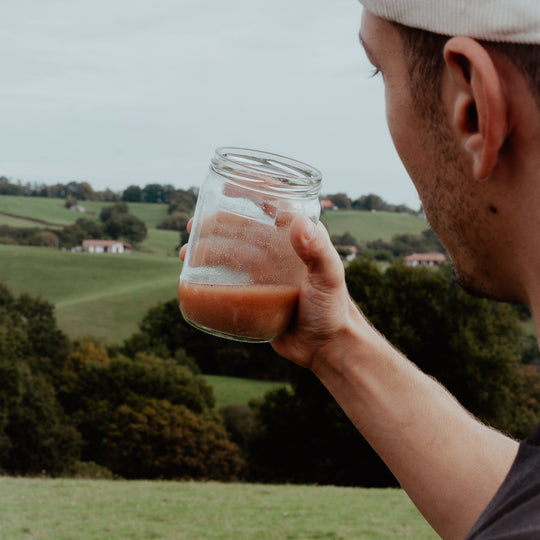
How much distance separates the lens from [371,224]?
6888 centimetres

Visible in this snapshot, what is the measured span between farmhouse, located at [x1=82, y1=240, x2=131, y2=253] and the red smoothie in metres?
67.3

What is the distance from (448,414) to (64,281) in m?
60.4

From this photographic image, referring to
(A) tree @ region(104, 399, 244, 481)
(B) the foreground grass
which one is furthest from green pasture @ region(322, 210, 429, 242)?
(B) the foreground grass

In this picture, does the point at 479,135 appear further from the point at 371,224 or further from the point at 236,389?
the point at 371,224

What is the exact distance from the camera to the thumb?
1.86 m

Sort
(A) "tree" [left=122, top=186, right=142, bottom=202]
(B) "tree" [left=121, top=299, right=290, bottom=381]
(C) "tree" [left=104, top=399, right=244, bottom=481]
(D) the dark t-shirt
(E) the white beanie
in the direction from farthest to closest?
(A) "tree" [left=122, top=186, right=142, bottom=202], (B) "tree" [left=121, top=299, right=290, bottom=381], (C) "tree" [left=104, top=399, right=244, bottom=481], (E) the white beanie, (D) the dark t-shirt

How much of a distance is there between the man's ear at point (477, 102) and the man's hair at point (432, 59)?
0.10 feet

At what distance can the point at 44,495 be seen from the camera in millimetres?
12578

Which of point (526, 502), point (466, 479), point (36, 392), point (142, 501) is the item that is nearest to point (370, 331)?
point (466, 479)

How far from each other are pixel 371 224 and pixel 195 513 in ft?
194

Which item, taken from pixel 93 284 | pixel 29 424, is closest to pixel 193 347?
pixel 93 284

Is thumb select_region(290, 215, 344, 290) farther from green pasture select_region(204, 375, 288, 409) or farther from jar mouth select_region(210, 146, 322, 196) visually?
green pasture select_region(204, 375, 288, 409)

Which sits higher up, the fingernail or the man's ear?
the man's ear

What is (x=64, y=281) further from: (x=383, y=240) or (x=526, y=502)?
(x=526, y=502)
